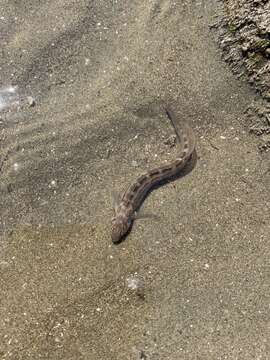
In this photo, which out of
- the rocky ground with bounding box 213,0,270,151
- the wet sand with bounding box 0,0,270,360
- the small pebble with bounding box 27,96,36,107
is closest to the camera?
the wet sand with bounding box 0,0,270,360

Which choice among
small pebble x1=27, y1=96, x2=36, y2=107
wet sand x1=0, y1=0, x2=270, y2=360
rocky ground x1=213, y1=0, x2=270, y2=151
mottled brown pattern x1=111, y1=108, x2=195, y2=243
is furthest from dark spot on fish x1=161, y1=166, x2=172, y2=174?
small pebble x1=27, y1=96, x2=36, y2=107

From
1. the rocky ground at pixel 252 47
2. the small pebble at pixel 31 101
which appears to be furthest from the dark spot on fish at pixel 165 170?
the small pebble at pixel 31 101

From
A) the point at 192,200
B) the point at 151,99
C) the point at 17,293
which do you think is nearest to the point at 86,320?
the point at 17,293

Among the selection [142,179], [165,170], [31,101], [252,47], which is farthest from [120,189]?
[252,47]

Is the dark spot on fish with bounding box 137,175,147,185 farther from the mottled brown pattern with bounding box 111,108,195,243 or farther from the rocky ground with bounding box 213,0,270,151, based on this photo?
the rocky ground with bounding box 213,0,270,151

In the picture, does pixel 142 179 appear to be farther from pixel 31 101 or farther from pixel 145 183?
pixel 31 101
